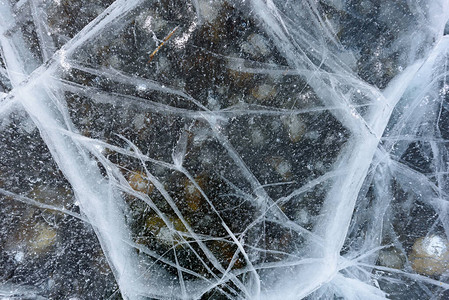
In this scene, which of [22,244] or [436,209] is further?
[436,209]

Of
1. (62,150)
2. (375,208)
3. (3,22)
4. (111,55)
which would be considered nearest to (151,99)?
(111,55)

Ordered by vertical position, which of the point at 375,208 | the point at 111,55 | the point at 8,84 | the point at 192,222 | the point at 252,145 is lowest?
the point at 375,208

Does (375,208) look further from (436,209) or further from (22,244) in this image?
(22,244)

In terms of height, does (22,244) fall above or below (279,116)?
above

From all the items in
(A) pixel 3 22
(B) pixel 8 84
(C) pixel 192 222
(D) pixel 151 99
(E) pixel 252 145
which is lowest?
(C) pixel 192 222

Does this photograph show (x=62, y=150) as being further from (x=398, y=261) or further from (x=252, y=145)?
(x=398, y=261)

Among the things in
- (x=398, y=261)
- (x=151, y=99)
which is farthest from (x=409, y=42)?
(x=151, y=99)

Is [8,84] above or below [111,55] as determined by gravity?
above
